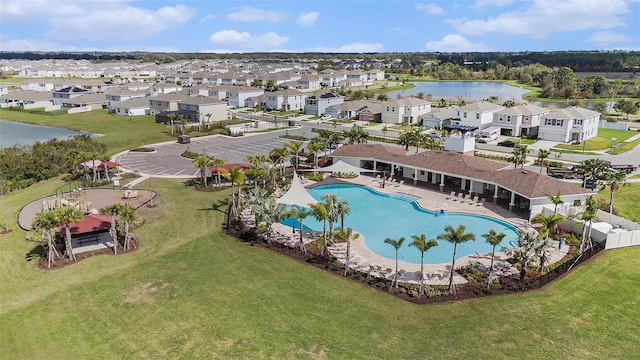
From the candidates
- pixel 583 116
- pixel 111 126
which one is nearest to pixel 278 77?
pixel 111 126

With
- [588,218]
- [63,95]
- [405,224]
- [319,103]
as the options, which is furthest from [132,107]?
[588,218]

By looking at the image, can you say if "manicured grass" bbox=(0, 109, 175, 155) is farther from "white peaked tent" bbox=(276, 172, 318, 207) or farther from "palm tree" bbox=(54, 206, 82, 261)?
"white peaked tent" bbox=(276, 172, 318, 207)

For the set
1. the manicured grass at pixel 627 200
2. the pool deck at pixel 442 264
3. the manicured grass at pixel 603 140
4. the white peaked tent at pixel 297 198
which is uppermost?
the manicured grass at pixel 603 140

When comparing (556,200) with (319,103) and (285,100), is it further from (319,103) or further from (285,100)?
(285,100)

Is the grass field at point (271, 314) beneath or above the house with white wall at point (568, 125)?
beneath

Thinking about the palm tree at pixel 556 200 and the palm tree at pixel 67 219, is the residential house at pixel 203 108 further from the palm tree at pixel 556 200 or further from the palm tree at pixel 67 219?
the palm tree at pixel 556 200

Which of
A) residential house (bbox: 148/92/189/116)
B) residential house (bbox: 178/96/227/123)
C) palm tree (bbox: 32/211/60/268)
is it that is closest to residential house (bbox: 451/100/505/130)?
residential house (bbox: 178/96/227/123)

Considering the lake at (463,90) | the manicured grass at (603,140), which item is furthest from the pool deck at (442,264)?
the lake at (463,90)
